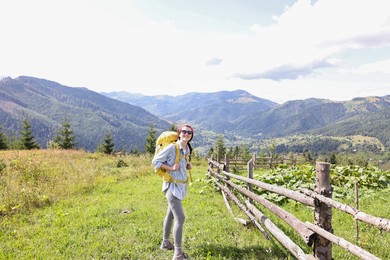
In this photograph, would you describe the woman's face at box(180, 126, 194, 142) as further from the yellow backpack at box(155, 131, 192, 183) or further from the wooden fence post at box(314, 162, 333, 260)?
the wooden fence post at box(314, 162, 333, 260)

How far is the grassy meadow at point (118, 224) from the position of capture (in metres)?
5.21

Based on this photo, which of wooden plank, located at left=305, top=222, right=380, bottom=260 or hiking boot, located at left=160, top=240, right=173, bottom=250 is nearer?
wooden plank, located at left=305, top=222, right=380, bottom=260

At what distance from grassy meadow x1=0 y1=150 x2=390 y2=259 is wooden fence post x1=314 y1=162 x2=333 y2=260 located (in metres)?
1.66

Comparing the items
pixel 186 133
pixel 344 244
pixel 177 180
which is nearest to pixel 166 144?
pixel 186 133

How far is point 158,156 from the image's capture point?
4805 mm

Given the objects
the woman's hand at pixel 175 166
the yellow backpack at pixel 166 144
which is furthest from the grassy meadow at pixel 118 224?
the woman's hand at pixel 175 166

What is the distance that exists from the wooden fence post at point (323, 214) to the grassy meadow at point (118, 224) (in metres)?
1.66

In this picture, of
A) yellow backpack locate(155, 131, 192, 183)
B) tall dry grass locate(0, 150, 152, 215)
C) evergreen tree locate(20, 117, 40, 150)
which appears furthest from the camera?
Result: evergreen tree locate(20, 117, 40, 150)

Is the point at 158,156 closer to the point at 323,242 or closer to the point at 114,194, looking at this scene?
the point at 323,242

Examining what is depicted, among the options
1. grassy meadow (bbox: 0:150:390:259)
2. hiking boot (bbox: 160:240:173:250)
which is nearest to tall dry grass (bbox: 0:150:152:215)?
grassy meadow (bbox: 0:150:390:259)

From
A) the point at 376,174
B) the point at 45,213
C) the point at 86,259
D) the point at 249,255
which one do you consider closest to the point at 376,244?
the point at 249,255

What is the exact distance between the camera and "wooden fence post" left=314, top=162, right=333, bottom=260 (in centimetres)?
333

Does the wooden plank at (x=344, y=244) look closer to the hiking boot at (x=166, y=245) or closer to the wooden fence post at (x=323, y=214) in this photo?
the wooden fence post at (x=323, y=214)

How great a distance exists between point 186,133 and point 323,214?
2.58 metres
